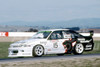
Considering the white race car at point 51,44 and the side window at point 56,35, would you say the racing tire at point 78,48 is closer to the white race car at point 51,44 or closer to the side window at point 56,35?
the white race car at point 51,44

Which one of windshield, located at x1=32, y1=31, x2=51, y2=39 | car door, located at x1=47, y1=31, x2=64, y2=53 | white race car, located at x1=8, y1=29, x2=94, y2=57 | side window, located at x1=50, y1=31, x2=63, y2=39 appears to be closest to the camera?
white race car, located at x1=8, y1=29, x2=94, y2=57

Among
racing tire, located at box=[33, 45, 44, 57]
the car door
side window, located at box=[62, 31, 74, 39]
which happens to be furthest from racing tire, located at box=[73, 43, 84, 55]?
racing tire, located at box=[33, 45, 44, 57]

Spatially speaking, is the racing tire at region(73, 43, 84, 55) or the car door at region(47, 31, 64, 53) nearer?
the car door at region(47, 31, 64, 53)

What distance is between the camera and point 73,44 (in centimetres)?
1648

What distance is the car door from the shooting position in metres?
15.7

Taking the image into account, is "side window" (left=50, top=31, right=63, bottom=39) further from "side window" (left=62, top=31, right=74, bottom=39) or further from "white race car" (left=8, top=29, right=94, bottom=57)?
"side window" (left=62, top=31, right=74, bottom=39)

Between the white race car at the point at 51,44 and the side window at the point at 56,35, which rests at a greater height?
the side window at the point at 56,35

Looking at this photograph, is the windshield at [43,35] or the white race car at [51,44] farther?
the windshield at [43,35]

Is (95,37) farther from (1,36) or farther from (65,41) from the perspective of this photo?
(65,41)

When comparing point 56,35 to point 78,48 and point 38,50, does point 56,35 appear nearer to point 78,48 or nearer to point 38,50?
point 78,48

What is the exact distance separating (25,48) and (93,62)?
399cm

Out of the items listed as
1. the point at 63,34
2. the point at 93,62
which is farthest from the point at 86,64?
the point at 63,34

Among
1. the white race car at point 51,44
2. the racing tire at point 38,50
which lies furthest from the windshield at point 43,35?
the racing tire at point 38,50

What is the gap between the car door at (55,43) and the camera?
618 inches
